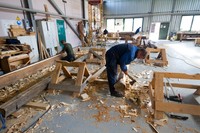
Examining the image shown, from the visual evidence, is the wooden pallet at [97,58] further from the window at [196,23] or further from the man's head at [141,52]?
the window at [196,23]

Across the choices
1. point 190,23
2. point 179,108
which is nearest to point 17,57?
point 179,108

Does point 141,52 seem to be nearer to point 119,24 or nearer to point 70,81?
point 70,81

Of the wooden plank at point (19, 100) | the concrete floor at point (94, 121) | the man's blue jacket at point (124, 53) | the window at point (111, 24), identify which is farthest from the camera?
the window at point (111, 24)

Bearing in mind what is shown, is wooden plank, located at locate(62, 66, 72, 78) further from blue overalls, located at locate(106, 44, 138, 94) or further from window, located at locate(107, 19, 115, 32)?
window, located at locate(107, 19, 115, 32)

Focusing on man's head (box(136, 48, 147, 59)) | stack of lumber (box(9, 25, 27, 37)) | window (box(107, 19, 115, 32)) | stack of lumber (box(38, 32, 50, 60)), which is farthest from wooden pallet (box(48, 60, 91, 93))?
window (box(107, 19, 115, 32))

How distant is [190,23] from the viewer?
13.1 metres

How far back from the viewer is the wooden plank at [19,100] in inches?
79.6

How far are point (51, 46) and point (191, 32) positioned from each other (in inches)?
550

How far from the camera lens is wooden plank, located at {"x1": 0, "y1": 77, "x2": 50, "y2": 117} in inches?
79.6

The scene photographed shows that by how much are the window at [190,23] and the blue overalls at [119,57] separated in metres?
14.4

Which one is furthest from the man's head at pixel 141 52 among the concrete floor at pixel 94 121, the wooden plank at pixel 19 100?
the wooden plank at pixel 19 100

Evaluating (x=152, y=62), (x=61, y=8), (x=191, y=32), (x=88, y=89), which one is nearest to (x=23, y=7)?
(x=61, y=8)

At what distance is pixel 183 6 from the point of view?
12711 mm

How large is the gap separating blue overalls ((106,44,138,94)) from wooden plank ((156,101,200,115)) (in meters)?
1.01
